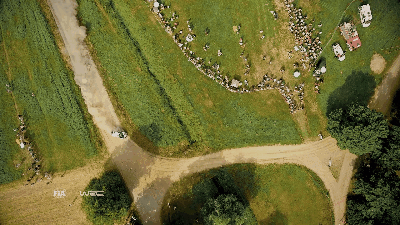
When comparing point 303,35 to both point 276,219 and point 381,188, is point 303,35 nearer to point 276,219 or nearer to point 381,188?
point 381,188

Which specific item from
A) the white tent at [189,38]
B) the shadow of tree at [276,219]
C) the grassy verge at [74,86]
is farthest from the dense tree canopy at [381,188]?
the grassy verge at [74,86]

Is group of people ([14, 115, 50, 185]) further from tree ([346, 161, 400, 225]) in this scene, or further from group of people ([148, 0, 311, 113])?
tree ([346, 161, 400, 225])

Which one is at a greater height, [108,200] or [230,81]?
[230,81]

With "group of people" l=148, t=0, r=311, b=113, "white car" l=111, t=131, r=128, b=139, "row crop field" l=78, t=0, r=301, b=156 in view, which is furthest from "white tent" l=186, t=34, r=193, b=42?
"white car" l=111, t=131, r=128, b=139

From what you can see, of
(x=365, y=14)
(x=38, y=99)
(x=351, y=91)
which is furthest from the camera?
(x=38, y=99)

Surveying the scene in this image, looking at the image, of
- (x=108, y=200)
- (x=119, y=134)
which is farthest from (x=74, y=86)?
(x=108, y=200)

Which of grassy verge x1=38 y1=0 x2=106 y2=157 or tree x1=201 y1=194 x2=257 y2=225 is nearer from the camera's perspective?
tree x1=201 y1=194 x2=257 y2=225

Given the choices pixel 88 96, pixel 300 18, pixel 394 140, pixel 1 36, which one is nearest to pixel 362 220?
pixel 394 140
